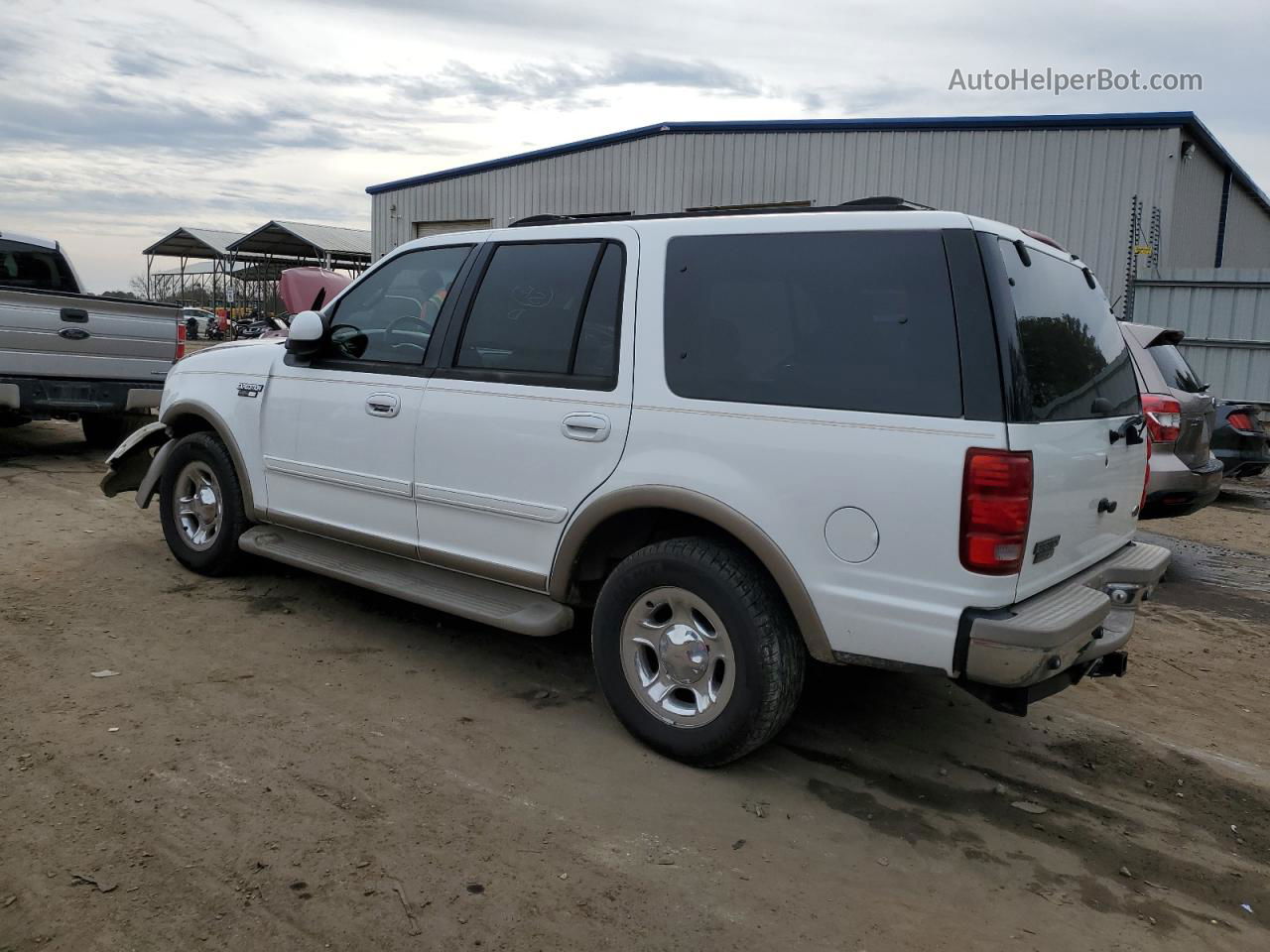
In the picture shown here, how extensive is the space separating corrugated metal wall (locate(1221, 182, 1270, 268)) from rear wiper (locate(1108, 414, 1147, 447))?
18153 mm

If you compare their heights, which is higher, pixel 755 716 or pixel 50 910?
pixel 755 716

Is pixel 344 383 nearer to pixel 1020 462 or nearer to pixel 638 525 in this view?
pixel 638 525

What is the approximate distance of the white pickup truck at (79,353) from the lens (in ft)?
27.4

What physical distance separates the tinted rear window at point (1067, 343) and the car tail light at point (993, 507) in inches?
9.7

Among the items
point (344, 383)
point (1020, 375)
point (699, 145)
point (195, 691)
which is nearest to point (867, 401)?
point (1020, 375)

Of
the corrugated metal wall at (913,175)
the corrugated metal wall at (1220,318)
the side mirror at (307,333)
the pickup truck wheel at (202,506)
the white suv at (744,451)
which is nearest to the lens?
the white suv at (744,451)

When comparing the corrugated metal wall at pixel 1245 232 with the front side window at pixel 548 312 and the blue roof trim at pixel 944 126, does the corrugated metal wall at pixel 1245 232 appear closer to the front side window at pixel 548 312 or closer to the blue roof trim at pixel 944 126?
the blue roof trim at pixel 944 126

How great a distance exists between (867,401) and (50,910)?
2.68 m

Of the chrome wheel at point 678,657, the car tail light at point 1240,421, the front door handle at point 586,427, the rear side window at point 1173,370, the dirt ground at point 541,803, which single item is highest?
the rear side window at point 1173,370

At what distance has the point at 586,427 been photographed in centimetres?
371

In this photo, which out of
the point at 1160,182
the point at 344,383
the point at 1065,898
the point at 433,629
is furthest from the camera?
the point at 1160,182

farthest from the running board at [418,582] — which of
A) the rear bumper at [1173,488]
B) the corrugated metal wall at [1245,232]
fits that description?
the corrugated metal wall at [1245,232]

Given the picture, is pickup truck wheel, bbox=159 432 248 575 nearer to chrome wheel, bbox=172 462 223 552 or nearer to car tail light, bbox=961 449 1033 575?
chrome wheel, bbox=172 462 223 552

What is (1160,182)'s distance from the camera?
13.9 m
